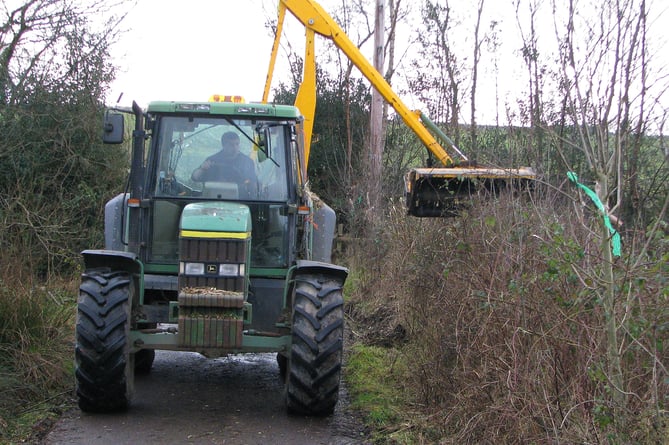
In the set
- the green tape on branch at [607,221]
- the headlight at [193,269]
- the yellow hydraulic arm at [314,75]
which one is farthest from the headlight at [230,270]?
the yellow hydraulic arm at [314,75]

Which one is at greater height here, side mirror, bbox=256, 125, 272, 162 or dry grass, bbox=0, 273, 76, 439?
side mirror, bbox=256, 125, 272, 162

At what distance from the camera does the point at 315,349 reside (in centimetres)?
637

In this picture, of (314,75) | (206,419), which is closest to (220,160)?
(206,419)

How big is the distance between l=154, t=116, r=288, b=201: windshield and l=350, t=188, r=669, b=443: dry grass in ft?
5.82

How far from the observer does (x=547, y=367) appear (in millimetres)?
5023

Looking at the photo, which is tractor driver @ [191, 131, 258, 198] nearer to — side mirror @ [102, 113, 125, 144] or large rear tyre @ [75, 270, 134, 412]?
side mirror @ [102, 113, 125, 144]

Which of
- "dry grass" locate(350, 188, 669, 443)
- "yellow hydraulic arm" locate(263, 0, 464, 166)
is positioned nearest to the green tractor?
"dry grass" locate(350, 188, 669, 443)

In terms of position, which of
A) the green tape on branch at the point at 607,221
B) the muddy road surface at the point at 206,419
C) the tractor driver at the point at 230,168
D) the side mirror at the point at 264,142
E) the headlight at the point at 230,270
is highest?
the side mirror at the point at 264,142

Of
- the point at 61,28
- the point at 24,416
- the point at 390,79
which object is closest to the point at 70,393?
the point at 24,416

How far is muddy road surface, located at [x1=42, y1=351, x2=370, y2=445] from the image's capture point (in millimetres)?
6070

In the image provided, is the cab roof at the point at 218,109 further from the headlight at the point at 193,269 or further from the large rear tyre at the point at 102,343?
the large rear tyre at the point at 102,343

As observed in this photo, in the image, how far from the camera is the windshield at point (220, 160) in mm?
7156

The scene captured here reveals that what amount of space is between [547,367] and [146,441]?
9.48ft

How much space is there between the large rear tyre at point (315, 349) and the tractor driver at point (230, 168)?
43.7 inches
